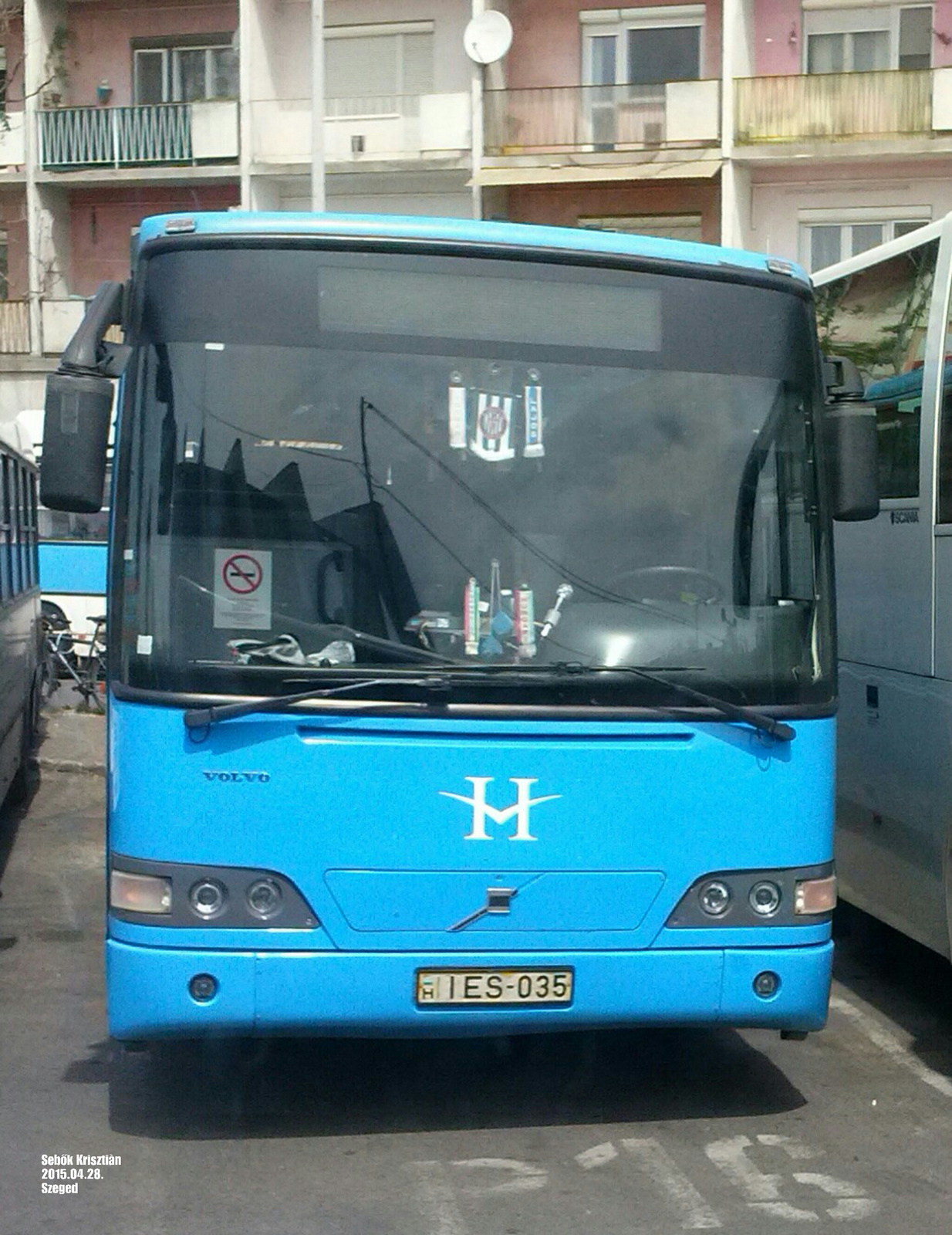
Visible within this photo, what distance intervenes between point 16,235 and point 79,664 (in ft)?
48.7

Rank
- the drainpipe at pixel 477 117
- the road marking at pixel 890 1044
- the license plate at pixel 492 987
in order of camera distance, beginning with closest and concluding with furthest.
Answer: the license plate at pixel 492 987 → the road marking at pixel 890 1044 → the drainpipe at pixel 477 117

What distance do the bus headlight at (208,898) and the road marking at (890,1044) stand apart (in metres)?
2.73

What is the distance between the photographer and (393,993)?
5.26 metres

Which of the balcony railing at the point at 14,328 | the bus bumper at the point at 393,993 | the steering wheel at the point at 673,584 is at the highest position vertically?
the balcony railing at the point at 14,328

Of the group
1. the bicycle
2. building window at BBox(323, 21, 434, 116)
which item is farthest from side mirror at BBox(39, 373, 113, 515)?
building window at BBox(323, 21, 434, 116)

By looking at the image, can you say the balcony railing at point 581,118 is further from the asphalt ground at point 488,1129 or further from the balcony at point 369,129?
the asphalt ground at point 488,1129

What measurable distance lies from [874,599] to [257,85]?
26.2 metres

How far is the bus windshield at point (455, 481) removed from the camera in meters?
5.33

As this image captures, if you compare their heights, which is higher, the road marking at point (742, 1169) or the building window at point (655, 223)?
the building window at point (655, 223)

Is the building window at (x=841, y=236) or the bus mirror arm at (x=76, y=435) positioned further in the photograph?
the building window at (x=841, y=236)

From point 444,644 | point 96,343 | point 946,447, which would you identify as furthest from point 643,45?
point 444,644

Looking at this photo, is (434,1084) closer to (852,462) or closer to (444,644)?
(444,644)

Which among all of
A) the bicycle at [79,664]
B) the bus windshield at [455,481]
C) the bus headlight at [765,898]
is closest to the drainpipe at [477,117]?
the bicycle at [79,664]

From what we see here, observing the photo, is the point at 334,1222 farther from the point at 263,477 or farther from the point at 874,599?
the point at 874,599
